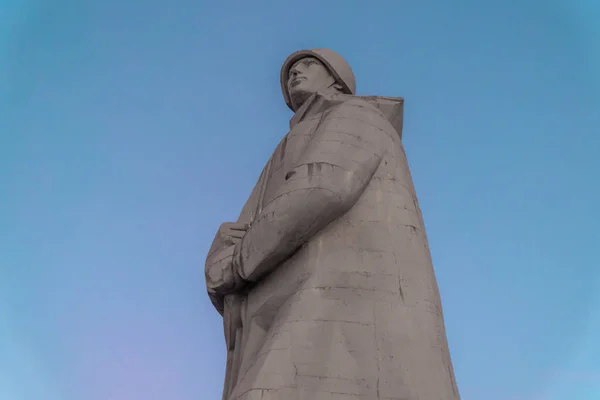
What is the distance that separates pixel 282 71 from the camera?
8625 millimetres

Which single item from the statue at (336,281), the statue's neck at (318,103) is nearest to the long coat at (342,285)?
the statue at (336,281)

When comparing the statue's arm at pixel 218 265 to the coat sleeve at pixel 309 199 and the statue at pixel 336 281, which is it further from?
the coat sleeve at pixel 309 199

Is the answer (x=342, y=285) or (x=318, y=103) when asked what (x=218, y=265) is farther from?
(x=318, y=103)

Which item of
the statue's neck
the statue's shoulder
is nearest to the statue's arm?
the statue's neck

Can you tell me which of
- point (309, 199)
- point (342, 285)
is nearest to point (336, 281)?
point (342, 285)

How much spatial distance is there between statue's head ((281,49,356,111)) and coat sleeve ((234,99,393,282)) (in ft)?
6.69

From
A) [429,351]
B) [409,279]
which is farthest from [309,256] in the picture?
[429,351]

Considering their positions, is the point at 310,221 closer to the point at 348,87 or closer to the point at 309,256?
the point at 309,256

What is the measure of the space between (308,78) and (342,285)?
374 centimetres

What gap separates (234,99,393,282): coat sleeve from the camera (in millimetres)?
5262

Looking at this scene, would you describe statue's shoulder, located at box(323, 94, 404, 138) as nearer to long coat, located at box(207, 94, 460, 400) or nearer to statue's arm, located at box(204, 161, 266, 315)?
long coat, located at box(207, 94, 460, 400)

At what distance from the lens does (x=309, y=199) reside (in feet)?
17.2

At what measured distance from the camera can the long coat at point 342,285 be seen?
14.9ft

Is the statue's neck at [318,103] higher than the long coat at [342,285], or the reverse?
the statue's neck at [318,103]
